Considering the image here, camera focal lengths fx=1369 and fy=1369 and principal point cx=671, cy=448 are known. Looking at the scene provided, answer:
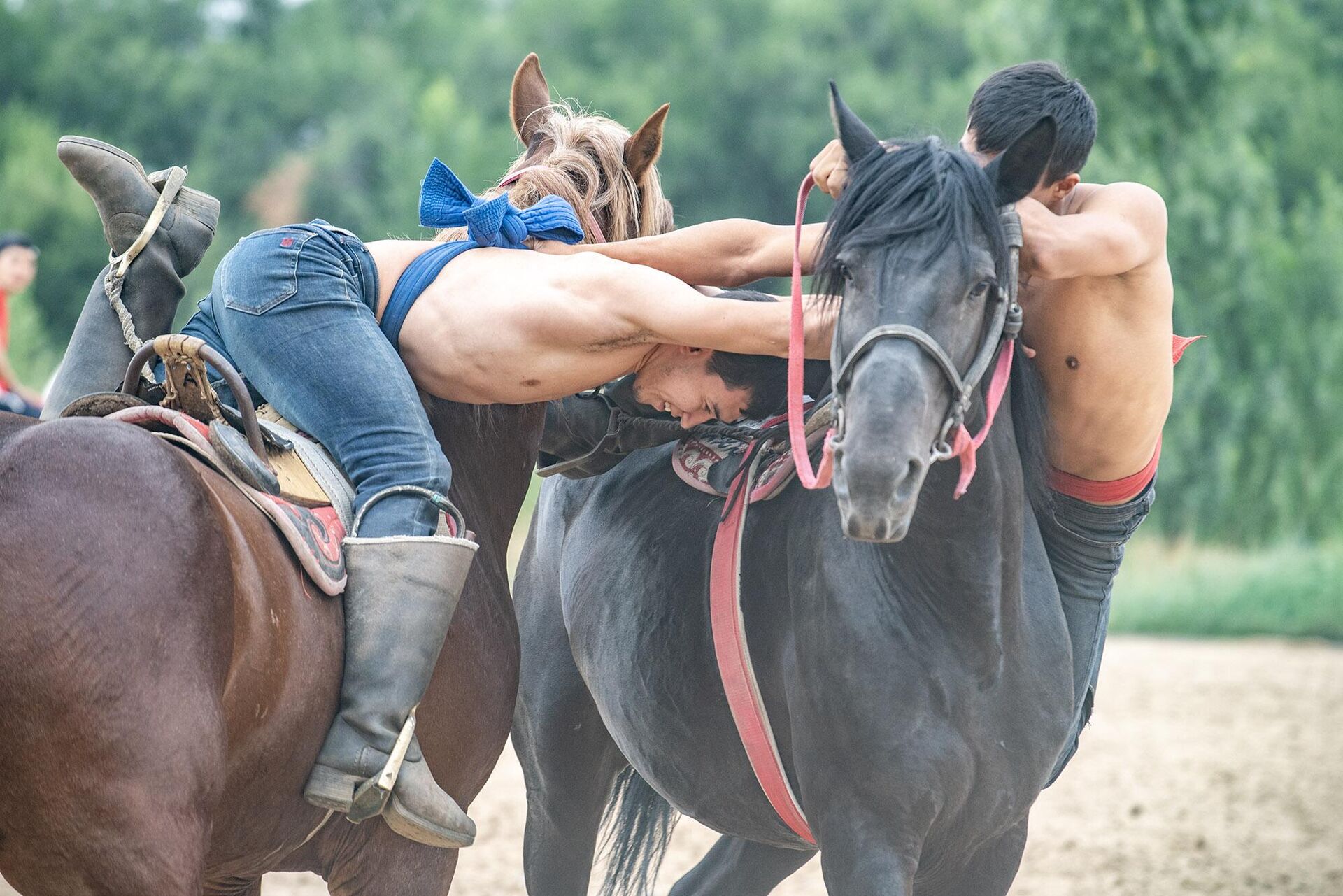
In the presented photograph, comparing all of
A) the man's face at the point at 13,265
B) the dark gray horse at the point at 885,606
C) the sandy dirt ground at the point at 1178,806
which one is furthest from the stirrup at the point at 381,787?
the man's face at the point at 13,265

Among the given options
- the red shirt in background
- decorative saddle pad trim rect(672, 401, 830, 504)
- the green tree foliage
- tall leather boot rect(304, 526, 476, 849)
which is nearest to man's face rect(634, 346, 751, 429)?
decorative saddle pad trim rect(672, 401, 830, 504)

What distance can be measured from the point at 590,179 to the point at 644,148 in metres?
0.18

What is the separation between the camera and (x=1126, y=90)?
1550 cm

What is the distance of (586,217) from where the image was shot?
3.21m

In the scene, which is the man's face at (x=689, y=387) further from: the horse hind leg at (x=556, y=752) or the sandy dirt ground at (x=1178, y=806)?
the sandy dirt ground at (x=1178, y=806)

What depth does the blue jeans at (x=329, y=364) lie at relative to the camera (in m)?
2.57

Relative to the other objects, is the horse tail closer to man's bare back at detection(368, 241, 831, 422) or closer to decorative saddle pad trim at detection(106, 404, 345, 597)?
man's bare back at detection(368, 241, 831, 422)

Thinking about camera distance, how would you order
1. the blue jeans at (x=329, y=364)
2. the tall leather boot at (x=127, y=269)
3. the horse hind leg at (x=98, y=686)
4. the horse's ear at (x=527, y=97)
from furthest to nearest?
the horse's ear at (x=527, y=97) < the tall leather boot at (x=127, y=269) < the blue jeans at (x=329, y=364) < the horse hind leg at (x=98, y=686)

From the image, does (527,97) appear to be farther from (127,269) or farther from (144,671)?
(144,671)

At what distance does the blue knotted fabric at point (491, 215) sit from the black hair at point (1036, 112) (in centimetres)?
90

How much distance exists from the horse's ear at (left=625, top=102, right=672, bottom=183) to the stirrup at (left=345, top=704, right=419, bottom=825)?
61.1 inches

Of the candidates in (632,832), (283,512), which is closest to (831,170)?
(283,512)

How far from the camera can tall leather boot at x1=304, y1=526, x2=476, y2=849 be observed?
2.32 metres

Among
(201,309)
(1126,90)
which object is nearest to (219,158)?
(1126,90)
